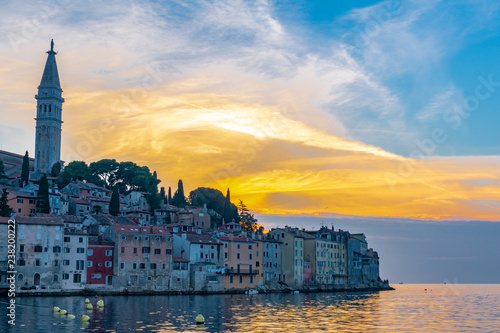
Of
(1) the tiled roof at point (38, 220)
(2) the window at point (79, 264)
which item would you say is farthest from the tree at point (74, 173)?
(2) the window at point (79, 264)

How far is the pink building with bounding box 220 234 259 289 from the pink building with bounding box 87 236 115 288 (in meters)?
21.0

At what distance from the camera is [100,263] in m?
81.4

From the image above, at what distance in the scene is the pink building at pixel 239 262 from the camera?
97.0 m

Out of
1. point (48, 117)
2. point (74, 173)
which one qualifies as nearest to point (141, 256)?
point (74, 173)

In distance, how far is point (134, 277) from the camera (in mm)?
83375

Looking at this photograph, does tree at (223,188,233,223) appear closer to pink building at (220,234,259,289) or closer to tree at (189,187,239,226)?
tree at (189,187,239,226)

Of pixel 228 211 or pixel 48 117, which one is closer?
pixel 228 211

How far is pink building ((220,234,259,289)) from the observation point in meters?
97.0

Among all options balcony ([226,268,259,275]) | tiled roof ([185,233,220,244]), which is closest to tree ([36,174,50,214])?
tiled roof ([185,233,220,244])

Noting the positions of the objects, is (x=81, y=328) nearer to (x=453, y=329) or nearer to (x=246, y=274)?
(x=453, y=329)

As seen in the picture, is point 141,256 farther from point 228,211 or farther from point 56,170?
point 56,170

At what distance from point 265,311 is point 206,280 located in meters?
29.7

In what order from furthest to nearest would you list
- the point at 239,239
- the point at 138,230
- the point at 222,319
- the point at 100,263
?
the point at 239,239, the point at 138,230, the point at 100,263, the point at 222,319

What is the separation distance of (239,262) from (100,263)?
27162mm
